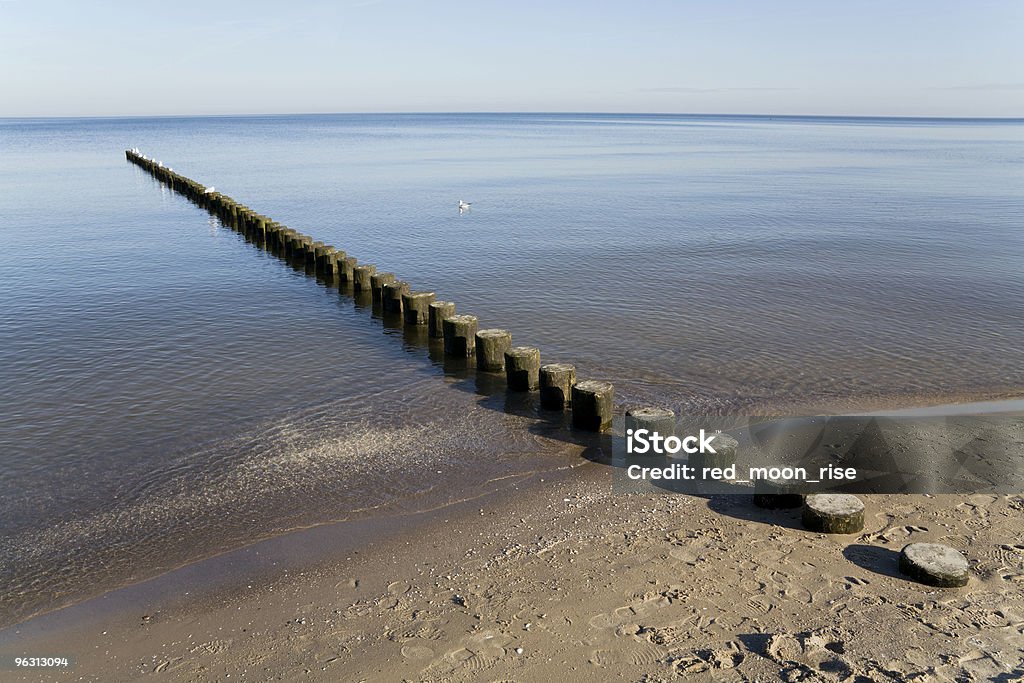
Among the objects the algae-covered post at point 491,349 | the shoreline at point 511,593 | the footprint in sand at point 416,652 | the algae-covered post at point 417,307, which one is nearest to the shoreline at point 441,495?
the shoreline at point 511,593

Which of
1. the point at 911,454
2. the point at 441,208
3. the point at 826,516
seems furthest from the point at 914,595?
the point at 441,208

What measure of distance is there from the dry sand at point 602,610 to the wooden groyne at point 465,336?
114 inches

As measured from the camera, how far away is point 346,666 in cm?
691

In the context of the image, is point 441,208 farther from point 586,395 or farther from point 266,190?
point 586,395

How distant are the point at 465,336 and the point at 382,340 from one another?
2.70 metres

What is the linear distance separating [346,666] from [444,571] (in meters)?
1.83

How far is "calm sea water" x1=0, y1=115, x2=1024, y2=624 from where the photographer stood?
1062 centimetres

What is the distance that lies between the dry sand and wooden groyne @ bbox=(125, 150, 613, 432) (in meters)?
2.90

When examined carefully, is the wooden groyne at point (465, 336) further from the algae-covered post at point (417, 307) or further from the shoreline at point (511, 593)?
the shoreline at point (511, 593)

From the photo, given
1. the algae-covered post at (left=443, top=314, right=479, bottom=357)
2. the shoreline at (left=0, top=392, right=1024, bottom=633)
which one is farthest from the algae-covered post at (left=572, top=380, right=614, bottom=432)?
the algae-covered post at (left=443, top=314, right=479, bottom=357)

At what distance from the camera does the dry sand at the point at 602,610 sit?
22.3ft

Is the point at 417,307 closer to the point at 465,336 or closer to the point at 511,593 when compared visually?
the point at 465,336

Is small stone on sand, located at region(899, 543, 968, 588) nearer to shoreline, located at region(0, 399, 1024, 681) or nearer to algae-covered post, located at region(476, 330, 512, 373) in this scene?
shoreline, located at region(0, 399, 1024, 681)

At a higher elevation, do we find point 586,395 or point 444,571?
point 586,395
